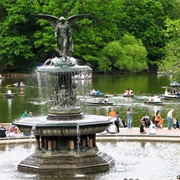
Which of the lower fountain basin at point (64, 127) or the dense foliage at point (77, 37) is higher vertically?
the dense foliage at point (77, 37)

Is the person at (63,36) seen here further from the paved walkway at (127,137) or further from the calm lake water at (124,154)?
the paved walkway at (127,137)

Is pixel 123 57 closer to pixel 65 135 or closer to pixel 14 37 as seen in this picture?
pixel 14 37

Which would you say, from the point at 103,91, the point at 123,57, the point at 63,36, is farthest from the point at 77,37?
the point at 63,36

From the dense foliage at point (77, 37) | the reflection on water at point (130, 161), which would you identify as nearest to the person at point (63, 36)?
the reflection on water at point (130, 161)

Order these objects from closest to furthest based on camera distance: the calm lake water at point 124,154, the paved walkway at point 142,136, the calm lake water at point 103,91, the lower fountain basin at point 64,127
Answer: the calm lake water at point 124,154 < the lower fountain basin at point 64,127 < the paved walkway at point 142,136 < the calm lake water at point 103,91

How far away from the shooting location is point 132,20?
11800 cm

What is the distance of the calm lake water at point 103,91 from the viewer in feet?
183

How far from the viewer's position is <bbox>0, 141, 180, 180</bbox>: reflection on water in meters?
27.3

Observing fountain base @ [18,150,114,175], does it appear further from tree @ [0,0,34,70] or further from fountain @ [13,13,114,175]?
tree @ [0,0,34,70]

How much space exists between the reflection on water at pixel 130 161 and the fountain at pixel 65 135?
554mm

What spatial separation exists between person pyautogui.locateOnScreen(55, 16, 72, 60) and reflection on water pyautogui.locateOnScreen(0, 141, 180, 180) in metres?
5.22

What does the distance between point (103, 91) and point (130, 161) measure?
45156 mm

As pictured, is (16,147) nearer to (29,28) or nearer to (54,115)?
(54,115)

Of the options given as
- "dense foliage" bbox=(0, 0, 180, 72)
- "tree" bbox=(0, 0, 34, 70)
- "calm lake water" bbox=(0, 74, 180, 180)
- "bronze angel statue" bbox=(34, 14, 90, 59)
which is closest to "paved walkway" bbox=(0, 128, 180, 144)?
"calm lake water" bbox=(0, 74, 180, 180)
